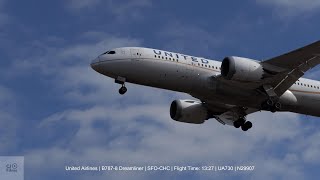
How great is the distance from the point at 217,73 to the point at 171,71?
3831mm

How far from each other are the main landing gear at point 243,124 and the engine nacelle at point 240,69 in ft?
26.4

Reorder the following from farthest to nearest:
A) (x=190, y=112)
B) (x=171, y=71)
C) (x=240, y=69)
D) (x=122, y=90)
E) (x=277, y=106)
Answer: (x=190, y=112) → (x=277, y=106) → (x=122, y=90) → (x=171, y=71) → (x=240, y=69)

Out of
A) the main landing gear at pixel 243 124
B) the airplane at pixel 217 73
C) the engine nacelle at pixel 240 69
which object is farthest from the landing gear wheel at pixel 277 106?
the main landing gear at pixel 243 124

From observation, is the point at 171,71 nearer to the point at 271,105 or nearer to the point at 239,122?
the point at 271,105

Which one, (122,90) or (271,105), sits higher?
(122,90)

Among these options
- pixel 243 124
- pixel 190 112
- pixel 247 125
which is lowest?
pixel 247 125

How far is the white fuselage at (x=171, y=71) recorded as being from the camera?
200 ft

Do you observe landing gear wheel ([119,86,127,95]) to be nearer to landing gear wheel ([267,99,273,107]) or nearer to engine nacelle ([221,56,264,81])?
engine nacelle ([221,56,264,81])

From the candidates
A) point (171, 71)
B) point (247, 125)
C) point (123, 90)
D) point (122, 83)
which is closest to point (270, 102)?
point (247, 125)

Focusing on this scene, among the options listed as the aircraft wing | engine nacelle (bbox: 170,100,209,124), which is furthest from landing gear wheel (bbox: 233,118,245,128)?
the aircraft wing

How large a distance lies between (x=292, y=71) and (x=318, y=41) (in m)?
3.83

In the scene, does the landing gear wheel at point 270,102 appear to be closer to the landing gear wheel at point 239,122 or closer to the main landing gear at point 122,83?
the landing gear wheel at point 239,122

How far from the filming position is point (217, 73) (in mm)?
62562

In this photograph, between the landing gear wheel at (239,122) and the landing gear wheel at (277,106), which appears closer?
A: the landing gear wheel at (277,106)
